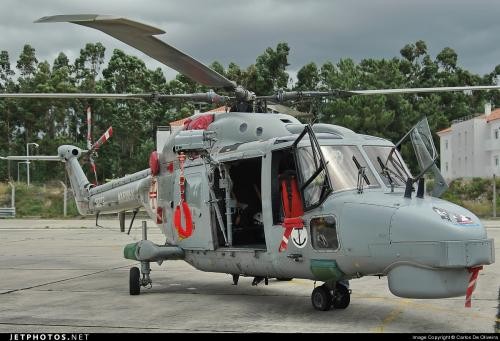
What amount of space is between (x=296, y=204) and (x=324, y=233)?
0.58m

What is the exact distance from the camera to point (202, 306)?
9.38m

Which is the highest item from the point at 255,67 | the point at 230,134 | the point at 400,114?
the point at 255,67

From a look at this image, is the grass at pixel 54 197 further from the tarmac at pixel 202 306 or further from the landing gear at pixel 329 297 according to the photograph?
the landing gear at pixel 329 297

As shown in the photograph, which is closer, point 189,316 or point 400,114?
point 189,316

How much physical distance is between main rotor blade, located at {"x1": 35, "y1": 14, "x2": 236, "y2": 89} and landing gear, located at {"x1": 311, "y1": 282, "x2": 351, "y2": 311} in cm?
334

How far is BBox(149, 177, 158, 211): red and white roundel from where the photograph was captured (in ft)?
38.2

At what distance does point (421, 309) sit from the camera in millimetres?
8812

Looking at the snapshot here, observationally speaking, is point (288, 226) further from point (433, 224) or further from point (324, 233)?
point (433, 224)

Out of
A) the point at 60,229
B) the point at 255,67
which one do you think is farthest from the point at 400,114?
the point at 60,229

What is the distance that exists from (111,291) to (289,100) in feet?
15.8

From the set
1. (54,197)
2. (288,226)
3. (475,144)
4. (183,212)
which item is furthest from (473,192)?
(288,226)

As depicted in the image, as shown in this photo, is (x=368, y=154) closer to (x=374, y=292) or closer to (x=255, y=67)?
(x=374, y=292)

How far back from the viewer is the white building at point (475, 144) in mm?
59625

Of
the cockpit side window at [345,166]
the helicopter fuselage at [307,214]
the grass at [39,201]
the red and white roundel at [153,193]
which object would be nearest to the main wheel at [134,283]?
the helicopter fuselage at [307,214]
